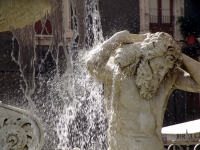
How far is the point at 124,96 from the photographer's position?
420 cm

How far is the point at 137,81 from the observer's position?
13.8 ft

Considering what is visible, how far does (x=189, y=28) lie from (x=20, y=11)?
700 inches

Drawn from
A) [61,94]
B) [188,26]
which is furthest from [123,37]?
[188,26]

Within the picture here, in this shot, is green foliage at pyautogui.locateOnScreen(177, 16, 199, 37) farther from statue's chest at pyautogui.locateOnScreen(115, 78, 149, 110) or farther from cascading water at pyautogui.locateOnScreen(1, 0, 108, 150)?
statue's chest at pyautogui.locateOnScreen(115, 78, 149, 110)

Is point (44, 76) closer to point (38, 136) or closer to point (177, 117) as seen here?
point (177, 117)

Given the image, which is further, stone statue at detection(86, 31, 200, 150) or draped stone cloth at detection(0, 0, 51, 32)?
draped stone cloth at detection(0, 0, 51, 32)

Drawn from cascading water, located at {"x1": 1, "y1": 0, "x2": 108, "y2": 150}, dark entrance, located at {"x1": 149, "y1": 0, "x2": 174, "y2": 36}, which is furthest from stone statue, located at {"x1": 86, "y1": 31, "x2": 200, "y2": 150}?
dark entrance, located at {"x1": 149, "y1": 0, "x2": 174, "y2": 36}

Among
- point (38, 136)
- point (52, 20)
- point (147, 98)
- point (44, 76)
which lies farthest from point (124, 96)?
point (44, 76)

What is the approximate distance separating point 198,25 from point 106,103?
62.3 ft

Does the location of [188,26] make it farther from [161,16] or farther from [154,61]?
[154,61]

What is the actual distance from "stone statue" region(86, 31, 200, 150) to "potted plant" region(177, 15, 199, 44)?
1780cm

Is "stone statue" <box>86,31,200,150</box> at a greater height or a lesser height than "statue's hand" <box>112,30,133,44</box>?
lesser

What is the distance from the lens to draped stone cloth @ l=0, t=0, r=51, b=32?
4.91 meters

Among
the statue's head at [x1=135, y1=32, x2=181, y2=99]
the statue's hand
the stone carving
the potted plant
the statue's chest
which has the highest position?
the potted plant
